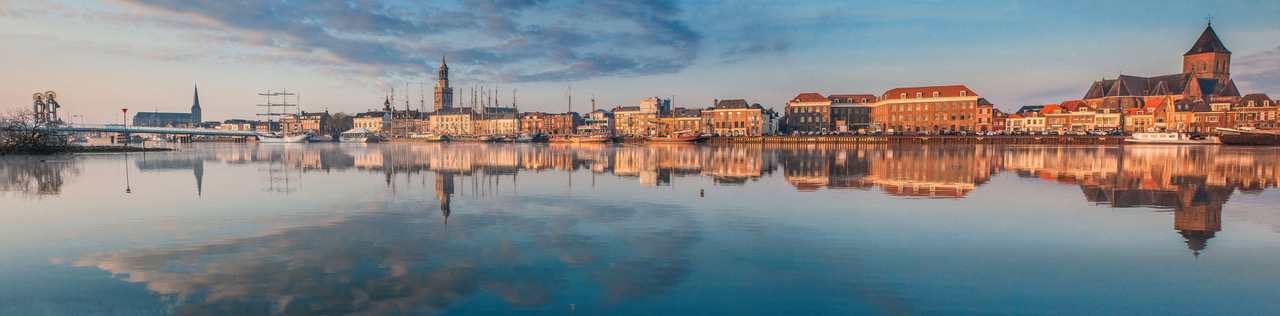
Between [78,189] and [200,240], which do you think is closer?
[200,240]

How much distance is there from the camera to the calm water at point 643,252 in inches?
213

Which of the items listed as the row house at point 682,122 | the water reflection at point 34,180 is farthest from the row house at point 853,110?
the water reflection at point 34,180

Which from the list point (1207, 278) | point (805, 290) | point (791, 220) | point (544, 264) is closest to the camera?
point (805, 290)

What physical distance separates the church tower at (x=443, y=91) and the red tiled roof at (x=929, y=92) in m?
118

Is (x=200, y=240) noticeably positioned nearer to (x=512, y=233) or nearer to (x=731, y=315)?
(x=512, y=233)

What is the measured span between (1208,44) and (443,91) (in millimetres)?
163511

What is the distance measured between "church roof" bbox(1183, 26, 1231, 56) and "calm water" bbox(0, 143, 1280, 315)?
110023mm

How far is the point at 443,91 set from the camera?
160250 millimetres

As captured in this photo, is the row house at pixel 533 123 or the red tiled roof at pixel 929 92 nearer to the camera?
the red tiled roof at pixel 929 92

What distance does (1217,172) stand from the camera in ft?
70.8

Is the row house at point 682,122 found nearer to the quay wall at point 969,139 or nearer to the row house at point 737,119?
the row house at point 737,119

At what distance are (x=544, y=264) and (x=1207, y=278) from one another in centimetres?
742

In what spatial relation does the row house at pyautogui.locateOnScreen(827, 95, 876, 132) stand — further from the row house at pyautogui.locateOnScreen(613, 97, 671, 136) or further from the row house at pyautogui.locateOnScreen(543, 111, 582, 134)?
the row house at pyautogui.locateOnScreen(543, 111, 582, 134)

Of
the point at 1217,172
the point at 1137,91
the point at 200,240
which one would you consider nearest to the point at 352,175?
the point at 200,240
